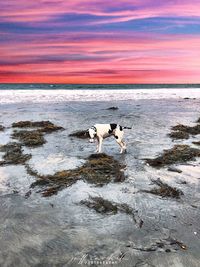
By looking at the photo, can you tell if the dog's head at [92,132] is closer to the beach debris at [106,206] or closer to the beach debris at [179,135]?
the beach debris at [106,206]

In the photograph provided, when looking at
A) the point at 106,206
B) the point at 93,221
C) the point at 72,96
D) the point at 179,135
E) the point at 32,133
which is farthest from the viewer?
the point at 72,96

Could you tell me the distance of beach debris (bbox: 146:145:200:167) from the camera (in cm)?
1133

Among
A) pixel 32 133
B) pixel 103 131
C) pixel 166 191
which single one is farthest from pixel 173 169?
pixel 32 133

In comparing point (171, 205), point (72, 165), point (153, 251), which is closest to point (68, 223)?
point (153, 251)

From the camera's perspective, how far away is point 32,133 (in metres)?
16.5

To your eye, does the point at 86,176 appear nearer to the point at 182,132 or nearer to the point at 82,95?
the point at 182,132

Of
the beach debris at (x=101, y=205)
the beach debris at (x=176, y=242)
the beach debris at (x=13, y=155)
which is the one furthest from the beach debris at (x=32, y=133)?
the beach debris at (x=176, y=242)

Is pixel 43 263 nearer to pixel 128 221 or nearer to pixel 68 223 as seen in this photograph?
pixel 68 223

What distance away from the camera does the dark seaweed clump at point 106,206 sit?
303 inches

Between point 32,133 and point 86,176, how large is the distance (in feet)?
23.4

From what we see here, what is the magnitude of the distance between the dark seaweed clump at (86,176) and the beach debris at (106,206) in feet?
3.57

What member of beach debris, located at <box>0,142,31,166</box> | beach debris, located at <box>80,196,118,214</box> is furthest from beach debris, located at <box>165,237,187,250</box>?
beach debris, located at <box>0,142,31,166</box>

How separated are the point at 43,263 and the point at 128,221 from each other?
2092mm

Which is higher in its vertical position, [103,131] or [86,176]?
[103,131]
